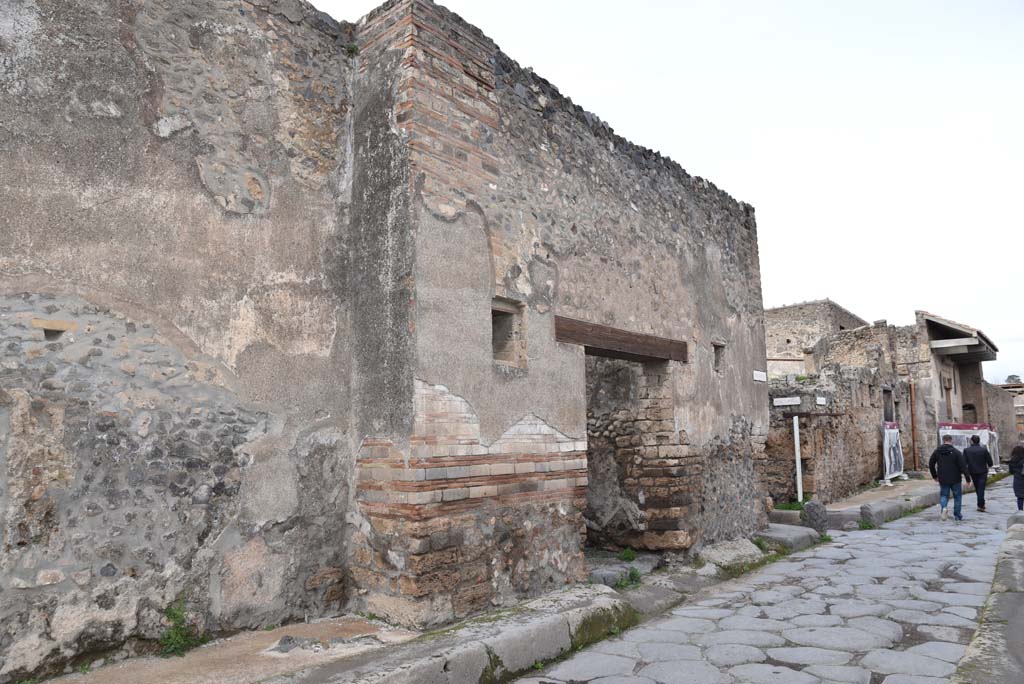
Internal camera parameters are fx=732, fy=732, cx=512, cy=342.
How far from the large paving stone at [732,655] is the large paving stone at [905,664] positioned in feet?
1.69

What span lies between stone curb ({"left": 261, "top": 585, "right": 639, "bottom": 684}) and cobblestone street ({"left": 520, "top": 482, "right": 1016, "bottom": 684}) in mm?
111

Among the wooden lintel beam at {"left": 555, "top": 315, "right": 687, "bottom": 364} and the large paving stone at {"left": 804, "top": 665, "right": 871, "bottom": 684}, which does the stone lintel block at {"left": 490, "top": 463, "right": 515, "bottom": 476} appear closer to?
the wooden lintel beam at {"left": 555, "top": 315, "right": 687, "bottom": 364}

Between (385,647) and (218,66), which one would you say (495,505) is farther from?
(218,66)

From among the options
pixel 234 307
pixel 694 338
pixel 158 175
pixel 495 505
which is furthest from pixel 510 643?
pixel 694 338

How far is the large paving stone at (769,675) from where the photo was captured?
349 cm

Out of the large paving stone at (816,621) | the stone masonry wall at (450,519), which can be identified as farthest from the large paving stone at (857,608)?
the stone masonry wall at (450,519)

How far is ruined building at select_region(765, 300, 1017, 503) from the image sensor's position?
10516mm

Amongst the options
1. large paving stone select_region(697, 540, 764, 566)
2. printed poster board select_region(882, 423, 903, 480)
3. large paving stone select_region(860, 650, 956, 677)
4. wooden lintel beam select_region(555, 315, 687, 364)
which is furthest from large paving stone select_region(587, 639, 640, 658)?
printed poster board select_region(882, 423, 903, 480)

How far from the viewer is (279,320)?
3986mm

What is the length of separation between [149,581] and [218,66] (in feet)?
8.61

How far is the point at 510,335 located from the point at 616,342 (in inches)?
48.3

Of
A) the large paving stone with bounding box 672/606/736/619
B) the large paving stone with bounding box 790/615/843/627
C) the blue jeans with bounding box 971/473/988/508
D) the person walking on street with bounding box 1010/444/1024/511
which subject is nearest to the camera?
the large paving stone with bounding box 790/615/843/627

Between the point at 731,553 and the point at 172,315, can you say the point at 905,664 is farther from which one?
the point at 172,315

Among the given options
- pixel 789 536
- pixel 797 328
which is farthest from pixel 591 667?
pixel 797 328
